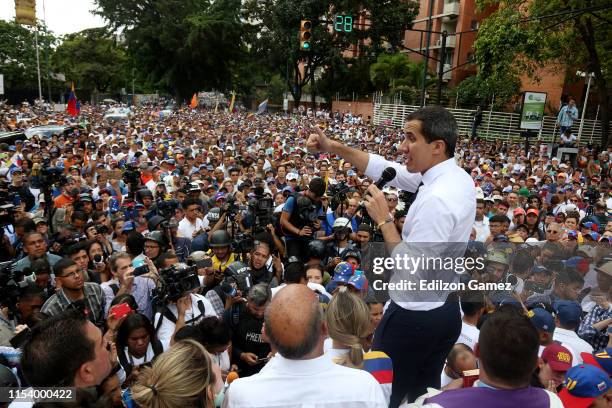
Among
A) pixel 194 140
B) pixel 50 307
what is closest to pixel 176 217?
pixel 50 307

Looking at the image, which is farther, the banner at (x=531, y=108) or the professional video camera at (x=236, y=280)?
the banner at (x=531, y=108)

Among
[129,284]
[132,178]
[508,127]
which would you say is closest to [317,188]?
[129,284]

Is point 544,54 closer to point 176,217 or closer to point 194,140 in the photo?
point 194,140

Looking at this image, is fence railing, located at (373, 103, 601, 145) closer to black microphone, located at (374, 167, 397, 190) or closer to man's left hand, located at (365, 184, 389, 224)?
black microphone, located at (374, 167, 397, 190)

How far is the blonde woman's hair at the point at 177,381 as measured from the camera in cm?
194

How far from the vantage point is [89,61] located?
57.3 meters

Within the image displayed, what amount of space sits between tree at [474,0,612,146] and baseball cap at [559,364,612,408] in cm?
1356

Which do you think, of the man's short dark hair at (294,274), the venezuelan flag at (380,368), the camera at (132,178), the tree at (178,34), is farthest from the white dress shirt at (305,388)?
the tree at (178,34)

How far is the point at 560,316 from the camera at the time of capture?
3.62 meters

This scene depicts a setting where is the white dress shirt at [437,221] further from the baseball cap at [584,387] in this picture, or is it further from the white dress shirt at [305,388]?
the baseball cap at [584,387]

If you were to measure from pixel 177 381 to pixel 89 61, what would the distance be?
63.5 meters

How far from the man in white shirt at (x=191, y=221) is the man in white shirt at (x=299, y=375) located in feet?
17.8

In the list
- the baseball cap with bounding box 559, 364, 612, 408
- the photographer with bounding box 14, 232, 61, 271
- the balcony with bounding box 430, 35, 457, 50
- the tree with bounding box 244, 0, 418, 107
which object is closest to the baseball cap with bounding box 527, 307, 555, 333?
the baseball cap with bounding box 559, 364, 612, 408

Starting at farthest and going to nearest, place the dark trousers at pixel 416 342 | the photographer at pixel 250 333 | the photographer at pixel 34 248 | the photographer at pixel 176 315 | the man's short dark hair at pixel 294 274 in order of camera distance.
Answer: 1. the photographer at pixel 34 248
2. the man's short dark hair at pixel 294 274
3. the photographer at pixel 250 333
4. the photographer at pixel 176 315
5. the dark trousers at pixel 416 342
